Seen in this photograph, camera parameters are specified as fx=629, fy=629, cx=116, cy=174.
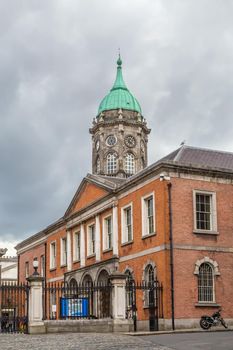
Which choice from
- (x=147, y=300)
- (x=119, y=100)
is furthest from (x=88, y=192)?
(x=119, y=100)

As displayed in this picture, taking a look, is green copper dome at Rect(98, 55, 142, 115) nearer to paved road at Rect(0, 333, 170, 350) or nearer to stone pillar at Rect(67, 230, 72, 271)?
stone pillar at Rect(67, 230, 72, 271)

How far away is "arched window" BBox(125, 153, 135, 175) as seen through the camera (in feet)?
208

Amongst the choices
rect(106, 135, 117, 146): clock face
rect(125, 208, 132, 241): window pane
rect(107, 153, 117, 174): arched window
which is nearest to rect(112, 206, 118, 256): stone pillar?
rect(125, 208, 132, 241): window pane

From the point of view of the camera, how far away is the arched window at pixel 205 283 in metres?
31.3

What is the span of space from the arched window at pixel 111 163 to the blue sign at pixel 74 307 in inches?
1333

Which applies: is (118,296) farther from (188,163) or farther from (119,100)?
(119,100)

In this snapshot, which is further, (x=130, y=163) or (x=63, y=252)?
(x=130, y=163)

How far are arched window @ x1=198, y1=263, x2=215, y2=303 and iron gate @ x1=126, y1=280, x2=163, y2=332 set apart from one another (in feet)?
6.95

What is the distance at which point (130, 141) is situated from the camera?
64000 mm

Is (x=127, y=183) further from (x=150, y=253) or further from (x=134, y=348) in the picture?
(x=134, y=348)

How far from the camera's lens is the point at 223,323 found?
93.8 ft

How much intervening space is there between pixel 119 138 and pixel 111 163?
2.64 meters

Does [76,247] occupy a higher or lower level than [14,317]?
higher

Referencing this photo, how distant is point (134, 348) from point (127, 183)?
57.8ft
